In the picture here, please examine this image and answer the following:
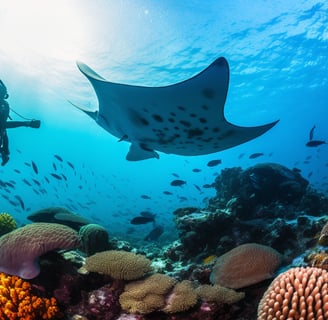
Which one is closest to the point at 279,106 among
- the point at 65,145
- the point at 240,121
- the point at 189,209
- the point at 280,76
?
the point at 240,121

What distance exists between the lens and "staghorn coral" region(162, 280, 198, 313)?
3518 millimetres

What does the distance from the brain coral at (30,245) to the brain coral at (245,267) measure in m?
2.51

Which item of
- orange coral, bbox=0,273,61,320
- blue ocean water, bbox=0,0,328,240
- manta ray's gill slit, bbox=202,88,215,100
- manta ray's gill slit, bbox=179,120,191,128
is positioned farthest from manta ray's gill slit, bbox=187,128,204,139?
blue ocean water, bbox=0,0,328,240

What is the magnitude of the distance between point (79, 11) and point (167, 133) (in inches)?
586

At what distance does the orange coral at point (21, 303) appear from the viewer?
3.44 m

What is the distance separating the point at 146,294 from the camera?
373cm

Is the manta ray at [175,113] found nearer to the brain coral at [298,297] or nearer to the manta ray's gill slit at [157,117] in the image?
the manta ray's gill slit at [157,117]

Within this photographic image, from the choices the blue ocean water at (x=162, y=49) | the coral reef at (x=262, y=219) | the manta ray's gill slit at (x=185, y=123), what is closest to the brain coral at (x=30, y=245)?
the manta ray's gill slit at (x=185, y=123)

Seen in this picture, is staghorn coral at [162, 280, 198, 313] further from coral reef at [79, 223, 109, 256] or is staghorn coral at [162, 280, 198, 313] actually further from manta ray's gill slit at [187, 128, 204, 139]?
manta ray's gill slit at [187, 128, 204, 139]

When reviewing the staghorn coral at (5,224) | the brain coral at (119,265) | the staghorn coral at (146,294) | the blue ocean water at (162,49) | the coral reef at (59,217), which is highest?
the blue ocean water at (162,49)

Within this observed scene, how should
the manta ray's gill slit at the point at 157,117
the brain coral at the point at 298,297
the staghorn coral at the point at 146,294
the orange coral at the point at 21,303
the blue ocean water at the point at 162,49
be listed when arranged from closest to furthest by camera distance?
1. the brain coral at the point at 298,297
2. the orange coral at the point at 21,303
3. the staghorn coral at the point at 146,294
4. the manta ray's gill slit at the point at 157,117
5. the blue ocean water at the point at 162,49

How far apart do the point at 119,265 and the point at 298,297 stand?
8.28 ft

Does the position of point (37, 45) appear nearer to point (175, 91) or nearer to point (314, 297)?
point (175, 91)

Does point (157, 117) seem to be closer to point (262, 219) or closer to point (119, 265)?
point (119, 265)
